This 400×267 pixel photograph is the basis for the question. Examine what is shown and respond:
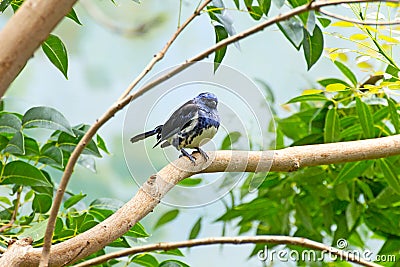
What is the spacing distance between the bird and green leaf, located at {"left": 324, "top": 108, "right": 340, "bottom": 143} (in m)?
0.24

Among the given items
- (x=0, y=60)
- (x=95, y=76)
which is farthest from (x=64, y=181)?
(x=95, y=76)

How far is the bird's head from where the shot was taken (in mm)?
466

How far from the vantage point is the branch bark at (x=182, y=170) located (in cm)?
40

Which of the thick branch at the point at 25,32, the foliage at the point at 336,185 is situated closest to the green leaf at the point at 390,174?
the foliage at the point at 336,185

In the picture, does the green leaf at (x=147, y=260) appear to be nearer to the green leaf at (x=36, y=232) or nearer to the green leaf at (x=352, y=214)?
the green leaf at (x=36, y=232)

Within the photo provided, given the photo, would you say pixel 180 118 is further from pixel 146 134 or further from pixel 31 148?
pixel 31 148

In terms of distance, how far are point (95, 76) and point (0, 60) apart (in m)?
1.17

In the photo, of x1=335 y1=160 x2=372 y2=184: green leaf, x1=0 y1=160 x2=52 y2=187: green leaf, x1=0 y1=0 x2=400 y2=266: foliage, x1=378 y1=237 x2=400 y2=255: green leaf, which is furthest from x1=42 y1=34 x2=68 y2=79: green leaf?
x1=378 y1=237 x2=400 y2=255: green leaf

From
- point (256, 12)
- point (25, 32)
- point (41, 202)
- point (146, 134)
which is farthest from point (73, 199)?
point (25, 32)

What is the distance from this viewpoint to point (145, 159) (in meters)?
0.50

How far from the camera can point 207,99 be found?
469 millimetres

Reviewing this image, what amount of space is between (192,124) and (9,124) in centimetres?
21

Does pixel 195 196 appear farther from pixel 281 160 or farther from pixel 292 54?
pixel 292 54

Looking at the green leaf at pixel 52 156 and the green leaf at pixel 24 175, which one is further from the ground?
the green leaf at pixel 52 156
